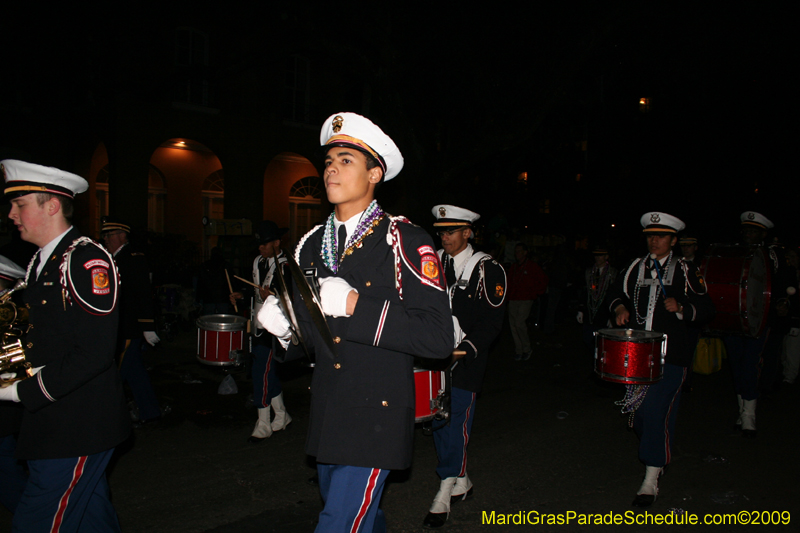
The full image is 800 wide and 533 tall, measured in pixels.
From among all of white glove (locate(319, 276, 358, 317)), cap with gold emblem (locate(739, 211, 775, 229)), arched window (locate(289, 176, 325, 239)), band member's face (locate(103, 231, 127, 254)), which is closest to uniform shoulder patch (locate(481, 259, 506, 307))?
white glove (locate(319, 276, 358, 317))

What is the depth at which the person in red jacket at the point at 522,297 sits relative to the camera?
35.4 ft

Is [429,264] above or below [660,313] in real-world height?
above

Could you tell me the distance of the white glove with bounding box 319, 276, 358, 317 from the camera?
6.90 ft

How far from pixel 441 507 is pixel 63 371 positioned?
9.03ft

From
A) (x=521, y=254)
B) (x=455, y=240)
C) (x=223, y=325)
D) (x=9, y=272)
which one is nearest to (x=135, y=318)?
(x=223, y=325)

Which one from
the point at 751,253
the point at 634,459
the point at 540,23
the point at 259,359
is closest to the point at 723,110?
the point at 540,23

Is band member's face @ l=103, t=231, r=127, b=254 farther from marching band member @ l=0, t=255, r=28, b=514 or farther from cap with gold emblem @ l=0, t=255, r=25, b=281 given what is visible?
marching band member @ l=0, t=255, r=28, b=514

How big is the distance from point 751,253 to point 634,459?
2.61 metres

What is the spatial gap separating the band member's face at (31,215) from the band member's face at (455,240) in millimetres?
2761

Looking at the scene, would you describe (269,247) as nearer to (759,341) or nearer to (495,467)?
(495,467)

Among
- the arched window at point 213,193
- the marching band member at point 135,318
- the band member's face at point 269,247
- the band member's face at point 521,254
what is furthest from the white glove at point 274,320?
the arched window at point 213,193

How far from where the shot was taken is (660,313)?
4.67 metres

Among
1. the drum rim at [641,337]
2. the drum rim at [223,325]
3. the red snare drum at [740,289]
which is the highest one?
the red snare drum at [740,289]

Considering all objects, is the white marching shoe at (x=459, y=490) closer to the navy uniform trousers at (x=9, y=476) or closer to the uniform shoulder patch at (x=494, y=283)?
the uniform shoulder patch at (x=494, y=283)
